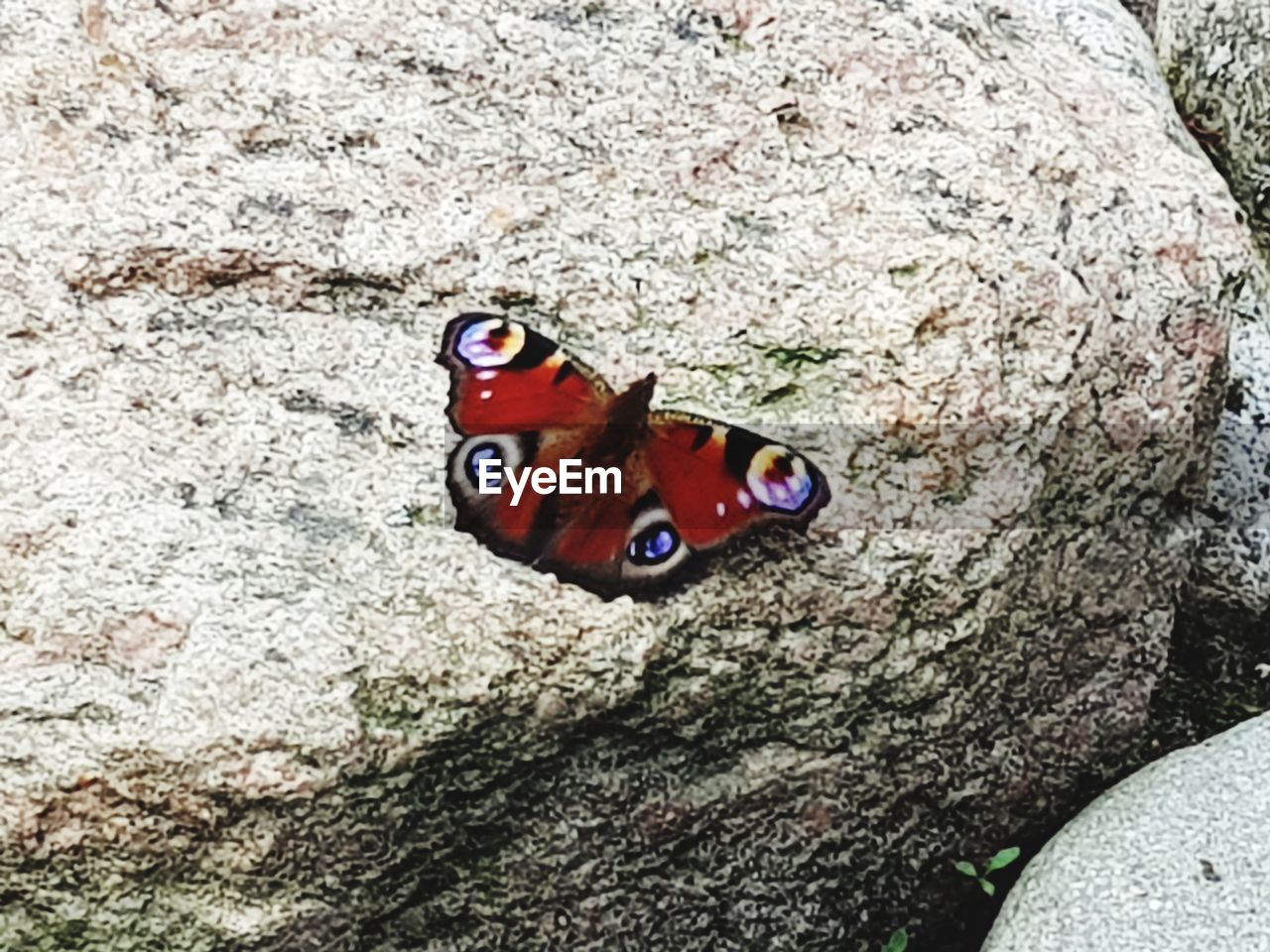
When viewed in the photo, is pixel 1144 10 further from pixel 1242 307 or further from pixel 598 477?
pixel 598 477

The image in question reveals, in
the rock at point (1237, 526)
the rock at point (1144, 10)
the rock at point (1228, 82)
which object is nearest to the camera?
the rock at point (1237, 526)

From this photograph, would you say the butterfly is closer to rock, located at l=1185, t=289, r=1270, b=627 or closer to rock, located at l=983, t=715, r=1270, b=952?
rock, located at l=983, t=715, r=1270, b=952

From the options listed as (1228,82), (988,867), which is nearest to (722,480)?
(988,867)

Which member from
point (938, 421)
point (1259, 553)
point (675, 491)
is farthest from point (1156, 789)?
point (675, 491)

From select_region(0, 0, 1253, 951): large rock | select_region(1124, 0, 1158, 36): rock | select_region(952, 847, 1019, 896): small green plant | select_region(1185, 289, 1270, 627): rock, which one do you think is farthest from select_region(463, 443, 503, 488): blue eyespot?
select_region(1124, 0, 1158, 36): rock

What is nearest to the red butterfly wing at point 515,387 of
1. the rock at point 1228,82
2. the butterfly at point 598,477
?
the butterfly at point 598,477

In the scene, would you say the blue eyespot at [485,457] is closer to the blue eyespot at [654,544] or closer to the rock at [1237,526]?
the blue eyespot at [654,544]
